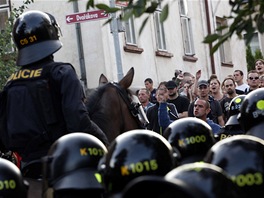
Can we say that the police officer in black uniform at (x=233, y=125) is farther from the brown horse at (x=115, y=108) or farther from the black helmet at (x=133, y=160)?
the black helmet at (x=133, y=160)

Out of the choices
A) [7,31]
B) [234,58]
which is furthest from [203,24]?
[7,31]

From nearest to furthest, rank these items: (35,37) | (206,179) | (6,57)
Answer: (206,179), (35,37), (6,57)

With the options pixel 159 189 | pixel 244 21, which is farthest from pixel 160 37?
pixel 159 189

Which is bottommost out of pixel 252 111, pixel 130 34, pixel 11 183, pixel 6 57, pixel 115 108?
pixel 130 34

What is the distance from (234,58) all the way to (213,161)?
2396cm

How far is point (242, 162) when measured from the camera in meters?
4.83

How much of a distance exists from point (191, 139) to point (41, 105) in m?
1.45

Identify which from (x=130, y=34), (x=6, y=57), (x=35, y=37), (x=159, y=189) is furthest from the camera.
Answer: (x=130, y=34)

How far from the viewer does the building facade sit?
2005 centimetres

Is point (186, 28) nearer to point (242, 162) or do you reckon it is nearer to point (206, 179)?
point (242, 162)

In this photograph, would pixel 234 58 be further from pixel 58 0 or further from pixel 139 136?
pixel 139 136

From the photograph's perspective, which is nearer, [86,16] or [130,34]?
[86,16]

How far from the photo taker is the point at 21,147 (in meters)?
7.17

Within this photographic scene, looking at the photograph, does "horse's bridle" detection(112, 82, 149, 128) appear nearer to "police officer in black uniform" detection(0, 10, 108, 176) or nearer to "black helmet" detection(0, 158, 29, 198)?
"police officer in black uniform" detection(0, 10, 108, 176)
